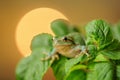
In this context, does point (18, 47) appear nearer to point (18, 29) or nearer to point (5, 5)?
point (18, 29)

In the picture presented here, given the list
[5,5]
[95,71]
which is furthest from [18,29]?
[95,71]

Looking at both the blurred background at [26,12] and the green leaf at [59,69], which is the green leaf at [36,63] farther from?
the blurred background at [26,12]

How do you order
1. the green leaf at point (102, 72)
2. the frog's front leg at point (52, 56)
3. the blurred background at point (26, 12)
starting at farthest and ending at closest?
the blurred background at point (26, 12), the frog's front leg at point (52, 56), the green leaf at point (102, 72)

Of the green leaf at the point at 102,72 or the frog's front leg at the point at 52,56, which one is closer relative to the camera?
the green leaf at the point at 102,72

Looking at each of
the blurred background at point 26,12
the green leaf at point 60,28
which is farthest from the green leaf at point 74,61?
the blurred background at point 26,12

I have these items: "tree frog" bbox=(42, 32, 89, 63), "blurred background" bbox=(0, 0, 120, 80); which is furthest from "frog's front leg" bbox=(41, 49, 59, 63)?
"blurred background" bbox=(0, 0, 120, 80)

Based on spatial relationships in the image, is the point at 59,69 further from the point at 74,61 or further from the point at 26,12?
the point at 26,12

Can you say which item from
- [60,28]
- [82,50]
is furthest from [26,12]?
[82,50]
